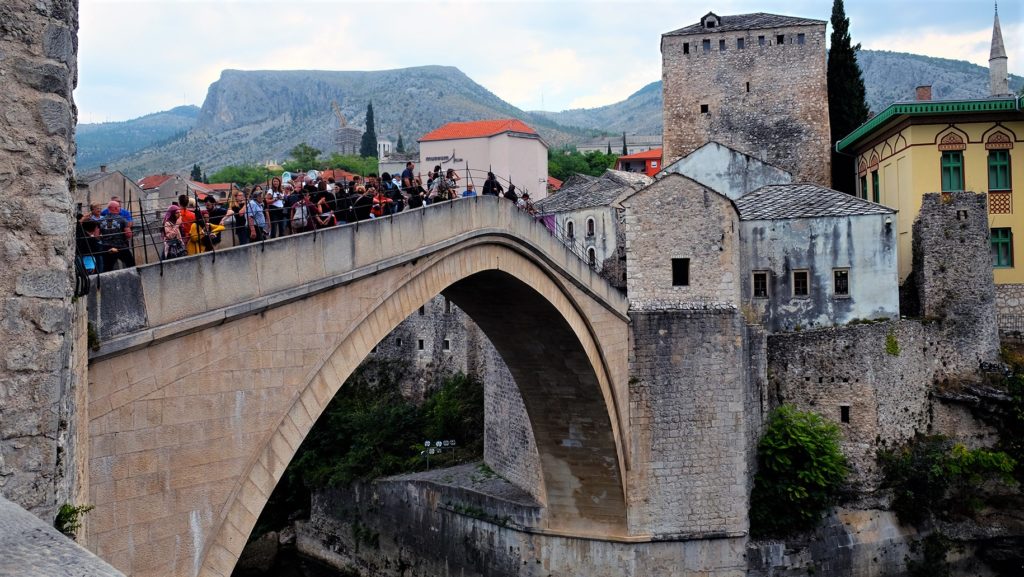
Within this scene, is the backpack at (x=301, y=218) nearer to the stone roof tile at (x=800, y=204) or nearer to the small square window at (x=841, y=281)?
the stone roof tile at (x=800, y=204)

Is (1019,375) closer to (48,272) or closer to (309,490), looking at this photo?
(309,490)

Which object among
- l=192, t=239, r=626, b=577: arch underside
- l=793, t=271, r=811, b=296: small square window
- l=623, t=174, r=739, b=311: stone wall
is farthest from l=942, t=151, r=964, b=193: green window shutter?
l=192, t=239, r=626, b=577: arch underside

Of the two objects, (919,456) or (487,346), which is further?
(487,346)

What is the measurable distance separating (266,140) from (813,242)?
150713mm

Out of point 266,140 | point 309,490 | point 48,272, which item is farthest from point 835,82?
point 266,140

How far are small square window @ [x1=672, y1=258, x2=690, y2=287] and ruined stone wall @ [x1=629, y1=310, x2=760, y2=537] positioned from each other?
65 centimetres

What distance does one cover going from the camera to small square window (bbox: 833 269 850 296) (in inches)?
945

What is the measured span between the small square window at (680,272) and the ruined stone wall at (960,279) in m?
6.96

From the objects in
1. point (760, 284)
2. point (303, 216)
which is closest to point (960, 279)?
A: point (760, 284)

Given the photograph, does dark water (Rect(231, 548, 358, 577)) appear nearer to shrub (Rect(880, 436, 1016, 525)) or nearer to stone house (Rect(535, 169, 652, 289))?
stone house (Rect(535, 169, 652, 289))

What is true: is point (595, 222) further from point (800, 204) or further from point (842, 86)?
point (842, 86)

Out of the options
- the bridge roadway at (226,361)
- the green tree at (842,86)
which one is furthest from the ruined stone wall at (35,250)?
the green tree at (842,86)

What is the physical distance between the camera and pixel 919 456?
23125 mm

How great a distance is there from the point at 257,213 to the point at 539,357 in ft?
35.7
